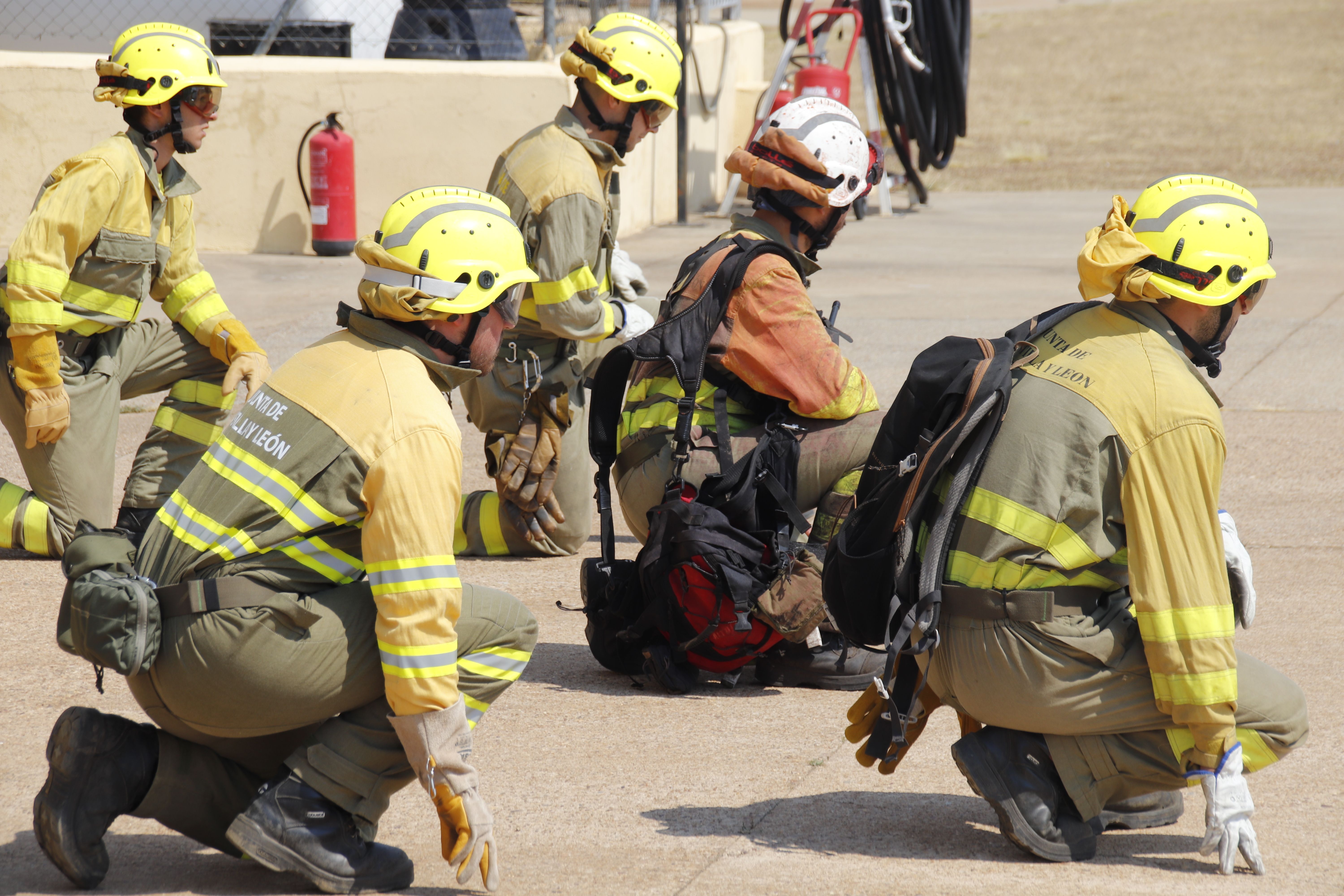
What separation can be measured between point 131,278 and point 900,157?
34.8ft

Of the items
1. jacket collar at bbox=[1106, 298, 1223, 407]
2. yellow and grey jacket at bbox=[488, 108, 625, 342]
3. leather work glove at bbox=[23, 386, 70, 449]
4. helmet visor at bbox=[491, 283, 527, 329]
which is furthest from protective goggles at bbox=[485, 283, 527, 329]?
leather work glove at bbox=[23, 386, 70, 449]

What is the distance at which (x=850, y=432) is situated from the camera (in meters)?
4.57

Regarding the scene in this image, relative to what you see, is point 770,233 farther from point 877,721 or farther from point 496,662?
point 496,662

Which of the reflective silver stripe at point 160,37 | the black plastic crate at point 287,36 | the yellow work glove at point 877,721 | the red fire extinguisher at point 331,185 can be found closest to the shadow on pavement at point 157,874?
the yellow work glove at point 877,721

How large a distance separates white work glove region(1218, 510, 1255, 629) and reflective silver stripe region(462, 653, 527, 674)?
1.56m

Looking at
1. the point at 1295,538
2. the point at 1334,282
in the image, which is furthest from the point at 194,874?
the point at 1334,282

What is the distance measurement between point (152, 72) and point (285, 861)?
11.5ft

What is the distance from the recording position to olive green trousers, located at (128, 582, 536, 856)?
3.04 meters

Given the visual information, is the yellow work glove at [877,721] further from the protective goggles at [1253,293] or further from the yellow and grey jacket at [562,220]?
the yellow and grey jacket at [562,220]

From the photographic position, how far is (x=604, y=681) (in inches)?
185

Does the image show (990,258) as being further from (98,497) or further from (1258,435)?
(98,497)

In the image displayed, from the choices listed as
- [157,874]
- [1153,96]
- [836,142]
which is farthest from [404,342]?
Result: [1153,96]

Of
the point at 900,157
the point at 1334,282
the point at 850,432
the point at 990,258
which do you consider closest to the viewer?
the point at 850,432

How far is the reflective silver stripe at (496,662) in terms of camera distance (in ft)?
10.9
